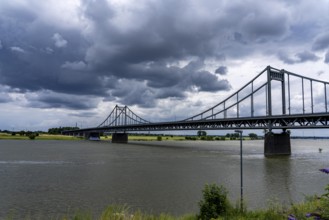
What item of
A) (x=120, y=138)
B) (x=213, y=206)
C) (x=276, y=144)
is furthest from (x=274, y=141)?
(x=120, y=138)

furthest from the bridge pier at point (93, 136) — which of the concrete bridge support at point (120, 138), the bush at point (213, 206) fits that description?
the bush at point (213, 206)

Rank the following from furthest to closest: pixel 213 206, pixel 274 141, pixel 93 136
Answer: pixel 93 136 < pixel 274 141 < pixel 213 206

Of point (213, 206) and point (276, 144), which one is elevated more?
point (276, 144)

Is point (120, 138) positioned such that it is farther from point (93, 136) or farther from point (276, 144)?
point (276, 144)

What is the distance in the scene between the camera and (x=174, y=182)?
23.5 m

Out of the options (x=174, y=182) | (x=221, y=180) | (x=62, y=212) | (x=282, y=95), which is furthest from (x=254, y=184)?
(x=282, y=95)

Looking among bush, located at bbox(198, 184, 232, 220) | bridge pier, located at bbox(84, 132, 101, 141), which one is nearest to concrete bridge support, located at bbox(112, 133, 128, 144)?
bridge pier, located at bbox(84, 132, 101, 141)

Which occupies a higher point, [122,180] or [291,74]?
[291,74]

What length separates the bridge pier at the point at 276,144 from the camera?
61.3 meters

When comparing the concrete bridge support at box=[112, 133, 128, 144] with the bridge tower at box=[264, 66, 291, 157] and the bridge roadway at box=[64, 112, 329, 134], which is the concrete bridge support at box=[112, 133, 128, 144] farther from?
the bridge tower at box=[264, 66, 291, 157]

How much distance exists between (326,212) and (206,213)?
3978 millimetres

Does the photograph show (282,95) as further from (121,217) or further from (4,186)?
(121,217)

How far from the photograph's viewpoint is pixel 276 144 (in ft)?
203

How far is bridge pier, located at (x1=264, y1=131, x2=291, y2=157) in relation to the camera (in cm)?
6133
